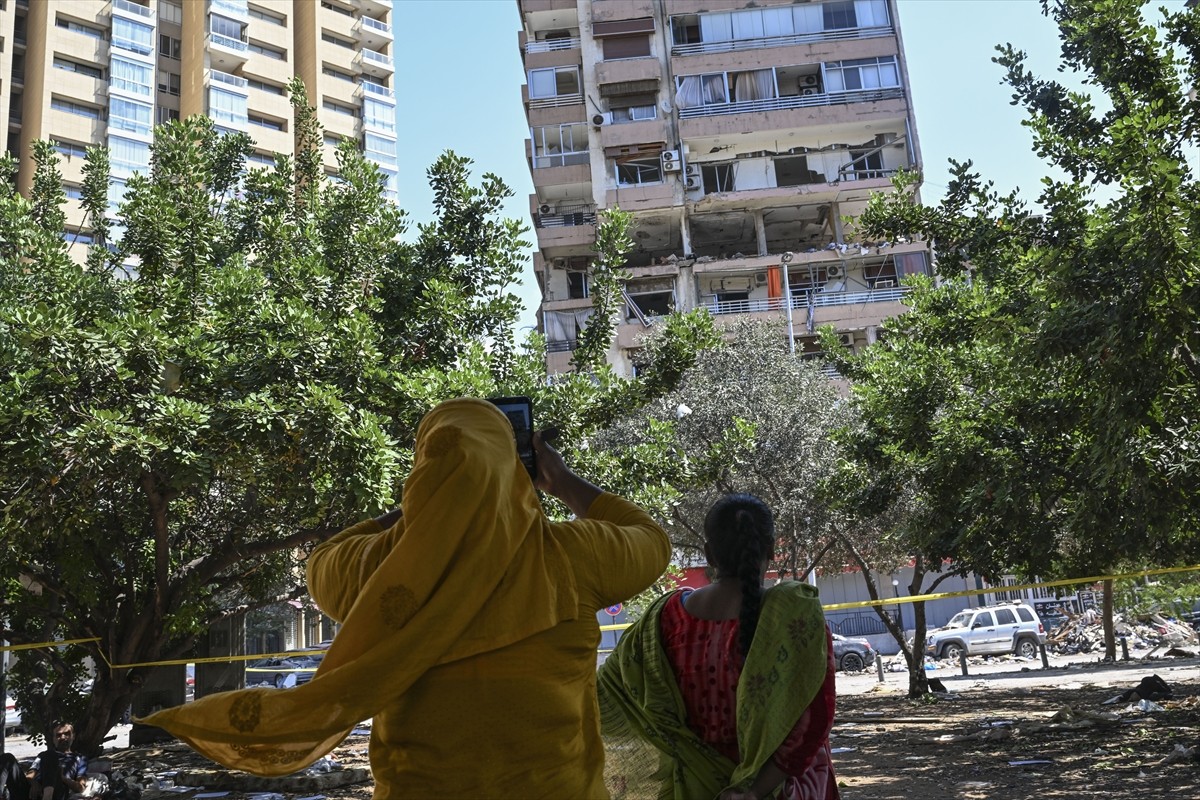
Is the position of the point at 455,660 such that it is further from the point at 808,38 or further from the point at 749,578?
the point at 808,38

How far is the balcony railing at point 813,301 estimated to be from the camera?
4047 centimetres

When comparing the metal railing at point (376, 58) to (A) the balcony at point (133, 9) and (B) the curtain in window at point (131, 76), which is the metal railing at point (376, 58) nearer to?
(A) the balcony at point (133, 9)

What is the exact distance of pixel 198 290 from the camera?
37.1 ft

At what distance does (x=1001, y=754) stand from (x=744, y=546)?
28.6ft

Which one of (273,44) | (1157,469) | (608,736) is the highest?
(273,44)

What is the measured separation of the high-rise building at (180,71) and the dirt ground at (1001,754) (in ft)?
136

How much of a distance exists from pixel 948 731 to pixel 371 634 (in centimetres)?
1231

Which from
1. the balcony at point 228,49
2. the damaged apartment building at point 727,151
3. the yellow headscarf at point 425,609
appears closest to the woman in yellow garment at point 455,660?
the yellow headscarf at point 425,609

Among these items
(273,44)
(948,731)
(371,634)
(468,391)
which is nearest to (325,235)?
(468,391)

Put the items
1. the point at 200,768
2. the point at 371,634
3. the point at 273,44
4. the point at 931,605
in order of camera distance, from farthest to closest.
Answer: the point at 273,44 → the point at 931,605 → the point at 200,768 → the point at 371,634

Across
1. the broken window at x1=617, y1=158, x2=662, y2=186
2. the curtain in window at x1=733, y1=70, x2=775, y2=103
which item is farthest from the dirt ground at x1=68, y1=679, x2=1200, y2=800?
the curtain in window at x1=733, y1=70, x2=775, y2=103

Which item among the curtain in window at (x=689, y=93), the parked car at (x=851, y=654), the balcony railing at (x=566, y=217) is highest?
the curtain in window at (x=689, y=93)

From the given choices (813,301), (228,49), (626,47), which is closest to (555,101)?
(626,47)

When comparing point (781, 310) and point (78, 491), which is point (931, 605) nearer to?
point (781, 310)
